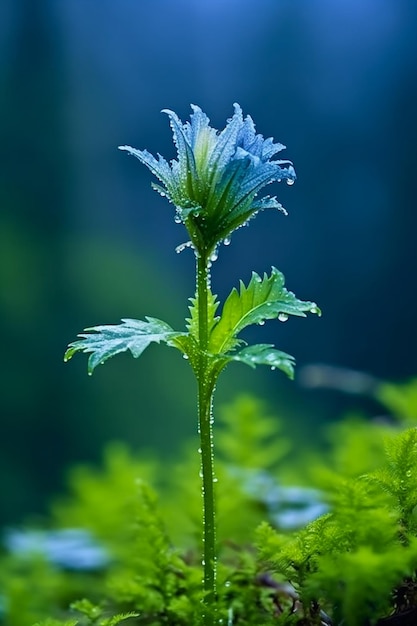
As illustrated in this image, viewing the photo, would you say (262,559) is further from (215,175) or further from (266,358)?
(215,175)

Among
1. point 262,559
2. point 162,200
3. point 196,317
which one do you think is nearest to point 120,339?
point 196,317

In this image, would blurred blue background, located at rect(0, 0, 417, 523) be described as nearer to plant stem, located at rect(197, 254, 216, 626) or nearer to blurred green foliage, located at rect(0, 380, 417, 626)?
blurred green foliage, located at rect(0, 380, 417, 626)

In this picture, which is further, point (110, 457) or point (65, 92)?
point (65, 92)

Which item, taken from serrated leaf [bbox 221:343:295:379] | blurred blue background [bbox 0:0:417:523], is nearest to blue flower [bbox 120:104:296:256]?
serrated leaf [bbox 221:343:295:379]

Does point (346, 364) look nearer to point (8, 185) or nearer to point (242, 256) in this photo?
point (242, 256)

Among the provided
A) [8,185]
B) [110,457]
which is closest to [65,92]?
[8,185]

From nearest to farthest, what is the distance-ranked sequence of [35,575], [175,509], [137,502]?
[137,502] < [35,575] < [175,509]

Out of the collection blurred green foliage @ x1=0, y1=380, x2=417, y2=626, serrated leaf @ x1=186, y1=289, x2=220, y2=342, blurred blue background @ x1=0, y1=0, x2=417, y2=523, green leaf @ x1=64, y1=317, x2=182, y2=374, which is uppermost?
blurred blue background @ x1=0, y1=0, x2=417, y2=523
